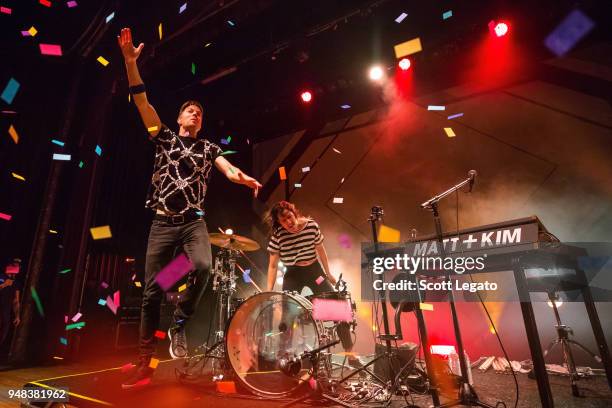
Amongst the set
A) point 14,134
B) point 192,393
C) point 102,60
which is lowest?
point 192,393

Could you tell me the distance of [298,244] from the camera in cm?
379

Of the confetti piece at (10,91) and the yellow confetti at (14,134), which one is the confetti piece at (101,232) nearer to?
the yellow confetti at (14,134)

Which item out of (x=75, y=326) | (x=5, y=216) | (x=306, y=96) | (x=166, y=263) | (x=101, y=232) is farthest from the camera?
(x=306, y=96)

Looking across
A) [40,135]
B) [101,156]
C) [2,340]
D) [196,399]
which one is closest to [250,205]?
[101,156]

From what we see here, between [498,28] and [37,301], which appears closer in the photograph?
[37,301]

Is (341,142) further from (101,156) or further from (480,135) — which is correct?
(101,156)

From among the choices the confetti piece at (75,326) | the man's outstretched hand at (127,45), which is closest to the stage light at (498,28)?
the man's outstretched hand at (127,45)

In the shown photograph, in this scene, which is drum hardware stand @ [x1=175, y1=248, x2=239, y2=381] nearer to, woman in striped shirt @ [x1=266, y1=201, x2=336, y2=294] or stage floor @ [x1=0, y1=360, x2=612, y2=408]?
stage floor @ [x1=0, y1=360, x2=612, y2=408]

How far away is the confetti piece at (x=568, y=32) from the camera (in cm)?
403

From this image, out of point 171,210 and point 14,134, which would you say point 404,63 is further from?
point 14,134

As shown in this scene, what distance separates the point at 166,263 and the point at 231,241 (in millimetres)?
1222

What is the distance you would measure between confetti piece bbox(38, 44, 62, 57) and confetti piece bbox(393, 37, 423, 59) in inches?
180

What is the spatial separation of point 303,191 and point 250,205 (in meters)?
1.14

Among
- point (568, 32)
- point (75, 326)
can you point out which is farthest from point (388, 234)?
point (75, 326)
